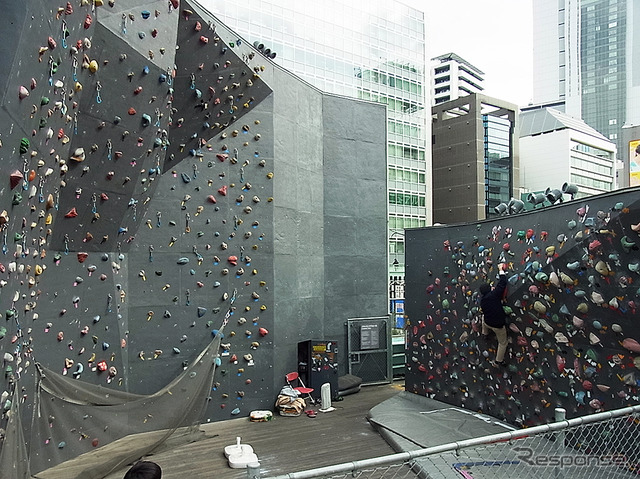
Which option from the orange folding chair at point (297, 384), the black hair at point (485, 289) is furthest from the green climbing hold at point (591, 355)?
the orange folding chair at point (297, 384)

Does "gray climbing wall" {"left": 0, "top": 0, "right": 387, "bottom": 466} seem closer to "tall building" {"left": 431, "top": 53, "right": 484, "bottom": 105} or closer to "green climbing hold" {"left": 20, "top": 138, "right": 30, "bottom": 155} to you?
"green climbing hold" {"left": 20, "top": 138, "right": 30, "bottom": 155}

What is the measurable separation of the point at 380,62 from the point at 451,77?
53.8m

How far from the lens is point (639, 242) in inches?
207

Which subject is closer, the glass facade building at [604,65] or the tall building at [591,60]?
the tall building at [591,60]

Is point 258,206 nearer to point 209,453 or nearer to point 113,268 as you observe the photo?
point 113,268

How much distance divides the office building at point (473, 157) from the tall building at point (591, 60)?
5363 centimetres

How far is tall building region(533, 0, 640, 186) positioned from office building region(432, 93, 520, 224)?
53632mm

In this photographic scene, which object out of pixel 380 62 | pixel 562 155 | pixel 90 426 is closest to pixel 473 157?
pixel 380 62

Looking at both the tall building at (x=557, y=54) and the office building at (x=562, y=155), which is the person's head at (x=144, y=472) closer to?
the office building at (x=562, y=155)

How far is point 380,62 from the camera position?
3067 cm

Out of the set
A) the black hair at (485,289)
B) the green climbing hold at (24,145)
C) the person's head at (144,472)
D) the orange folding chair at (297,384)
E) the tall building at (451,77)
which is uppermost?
the tall building at (451,77)

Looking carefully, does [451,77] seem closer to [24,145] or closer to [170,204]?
[170,204]

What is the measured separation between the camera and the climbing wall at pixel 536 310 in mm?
5551

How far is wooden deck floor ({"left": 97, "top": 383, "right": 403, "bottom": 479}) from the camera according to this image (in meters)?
6.63
